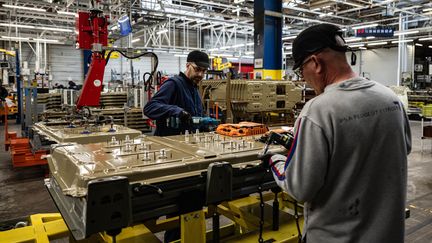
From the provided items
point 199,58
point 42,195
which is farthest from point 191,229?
point 42,195

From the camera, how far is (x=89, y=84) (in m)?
3.44

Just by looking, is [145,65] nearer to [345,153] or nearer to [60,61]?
[60,61]

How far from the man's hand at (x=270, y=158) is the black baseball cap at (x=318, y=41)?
44 cm

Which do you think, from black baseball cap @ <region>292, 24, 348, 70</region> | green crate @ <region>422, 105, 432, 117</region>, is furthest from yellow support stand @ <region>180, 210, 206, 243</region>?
green crate @ <region>422, 105, 432, 117</region>

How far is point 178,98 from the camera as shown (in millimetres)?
2852

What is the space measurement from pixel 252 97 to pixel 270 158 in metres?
2.88

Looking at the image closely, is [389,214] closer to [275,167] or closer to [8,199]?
[275,167]

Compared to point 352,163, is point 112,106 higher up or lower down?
higher up

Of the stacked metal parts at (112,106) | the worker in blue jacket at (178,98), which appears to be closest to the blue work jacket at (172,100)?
the worker in blue jacket at (178,98)

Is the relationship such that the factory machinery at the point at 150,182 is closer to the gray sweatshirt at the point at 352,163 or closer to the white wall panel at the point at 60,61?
the gray sweatshirt at the point at 352,163

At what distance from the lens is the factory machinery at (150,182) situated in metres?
1.27

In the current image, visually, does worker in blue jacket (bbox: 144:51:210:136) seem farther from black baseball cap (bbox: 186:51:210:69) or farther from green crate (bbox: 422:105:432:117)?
green crate (bbox: 422:105:432:117)

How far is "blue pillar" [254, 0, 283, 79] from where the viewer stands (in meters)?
6.20

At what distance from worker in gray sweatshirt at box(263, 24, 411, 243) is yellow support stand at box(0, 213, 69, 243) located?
1381 mm
